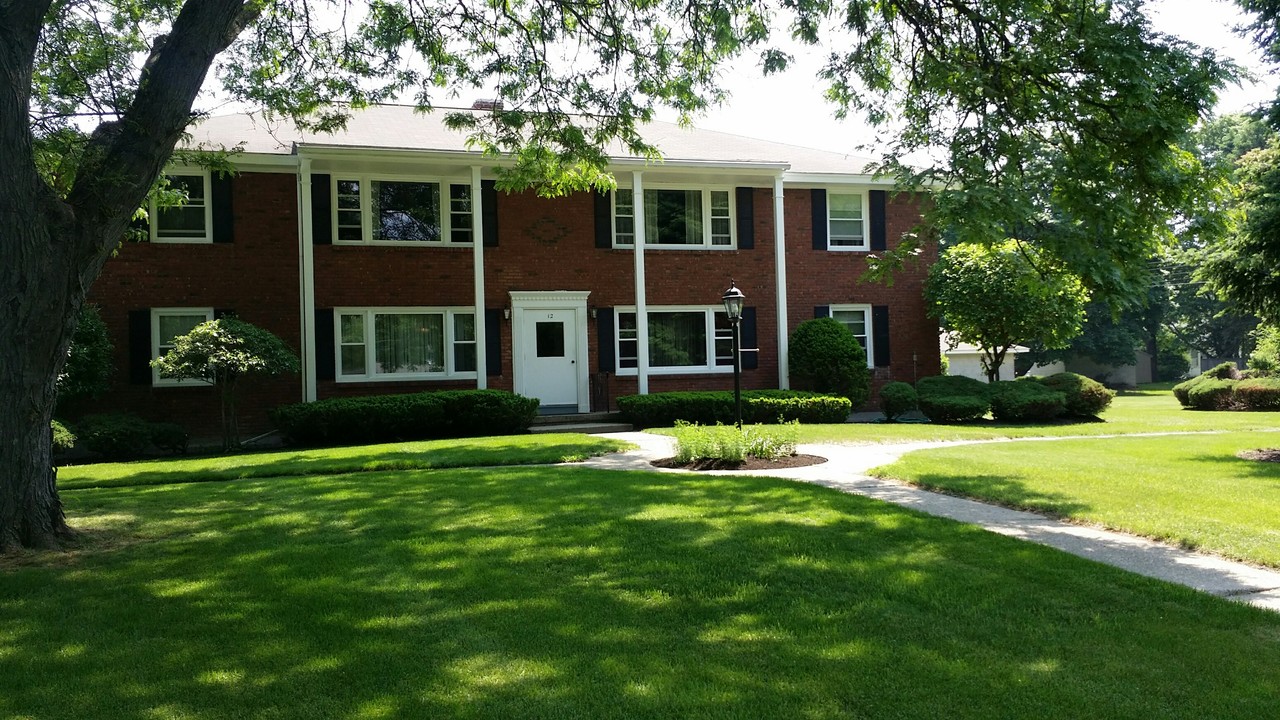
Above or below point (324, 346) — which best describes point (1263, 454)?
below

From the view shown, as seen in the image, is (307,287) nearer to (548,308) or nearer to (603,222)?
(548,308)

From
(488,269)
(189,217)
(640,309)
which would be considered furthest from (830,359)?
(189,217)

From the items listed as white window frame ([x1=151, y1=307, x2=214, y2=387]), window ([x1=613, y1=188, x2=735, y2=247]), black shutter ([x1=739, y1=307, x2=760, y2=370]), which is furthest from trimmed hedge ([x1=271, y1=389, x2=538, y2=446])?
black shutter ([x1=739, y1=307, x2=760, y2=370])

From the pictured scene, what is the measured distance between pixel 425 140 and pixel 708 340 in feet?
25.3

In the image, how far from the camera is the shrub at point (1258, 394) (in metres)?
22.8

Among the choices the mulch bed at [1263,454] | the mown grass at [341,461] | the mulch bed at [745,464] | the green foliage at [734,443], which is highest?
the green foliage at [734,443]

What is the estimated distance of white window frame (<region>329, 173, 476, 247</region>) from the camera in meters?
18.0

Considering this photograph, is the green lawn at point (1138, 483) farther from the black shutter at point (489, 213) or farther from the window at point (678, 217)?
the black shutter at point (489, 213)

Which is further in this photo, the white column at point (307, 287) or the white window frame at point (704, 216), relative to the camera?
the white window frame at point (704, 216)

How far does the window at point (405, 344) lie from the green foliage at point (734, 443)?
8032 millimetres

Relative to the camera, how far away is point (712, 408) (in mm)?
17844

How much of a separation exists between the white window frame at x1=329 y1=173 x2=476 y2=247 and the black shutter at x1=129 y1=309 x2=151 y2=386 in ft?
12.8

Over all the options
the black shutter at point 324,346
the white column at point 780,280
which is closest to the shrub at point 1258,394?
the white column at point 780,280

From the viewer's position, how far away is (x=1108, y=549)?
6.04 metres
